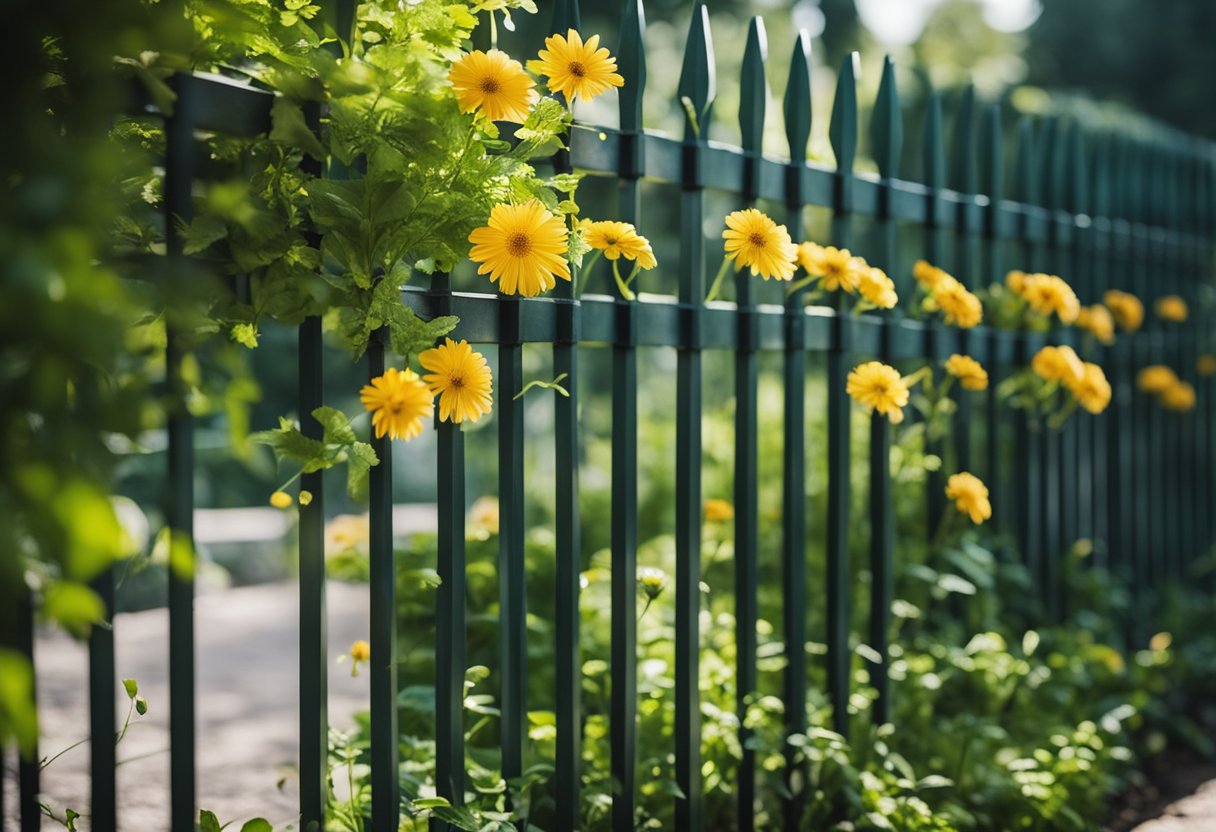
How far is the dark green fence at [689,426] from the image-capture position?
1563 mm

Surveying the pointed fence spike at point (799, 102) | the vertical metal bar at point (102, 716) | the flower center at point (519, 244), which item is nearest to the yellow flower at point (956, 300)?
the pointed fence spike at point (799, 102)

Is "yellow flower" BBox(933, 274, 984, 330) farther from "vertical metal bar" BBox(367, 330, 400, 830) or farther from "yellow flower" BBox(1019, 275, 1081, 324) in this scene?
"vertical metal bar" BBox(367, 330, 400, 830)

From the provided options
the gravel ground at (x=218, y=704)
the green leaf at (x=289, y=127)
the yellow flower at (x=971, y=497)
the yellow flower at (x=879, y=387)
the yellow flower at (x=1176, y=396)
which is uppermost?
the green leaf at (x=289, y=127)

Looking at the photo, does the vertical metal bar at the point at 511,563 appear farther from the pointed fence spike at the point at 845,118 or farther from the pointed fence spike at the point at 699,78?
the pointed fence spike at the point at 845,118

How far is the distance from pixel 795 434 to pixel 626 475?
511mm

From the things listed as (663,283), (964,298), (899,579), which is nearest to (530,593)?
(899,579)

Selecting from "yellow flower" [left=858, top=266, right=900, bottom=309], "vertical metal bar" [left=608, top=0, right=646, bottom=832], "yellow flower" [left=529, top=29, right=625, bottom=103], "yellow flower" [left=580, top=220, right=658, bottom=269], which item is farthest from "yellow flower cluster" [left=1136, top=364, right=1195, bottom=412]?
"yellow flower" [left=529, top=29, right=625, bottom=103]

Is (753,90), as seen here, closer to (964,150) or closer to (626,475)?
(626,475)

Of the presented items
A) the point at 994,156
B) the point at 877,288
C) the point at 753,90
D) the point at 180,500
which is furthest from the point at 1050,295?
the point at 180,500

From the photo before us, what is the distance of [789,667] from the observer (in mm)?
2336

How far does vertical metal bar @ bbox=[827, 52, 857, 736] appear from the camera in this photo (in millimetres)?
2463

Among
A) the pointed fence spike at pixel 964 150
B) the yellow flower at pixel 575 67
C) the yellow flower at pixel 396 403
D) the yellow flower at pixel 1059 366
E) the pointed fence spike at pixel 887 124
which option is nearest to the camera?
the yellow flower at pixel 396 403

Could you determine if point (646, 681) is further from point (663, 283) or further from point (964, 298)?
point (663, 283)

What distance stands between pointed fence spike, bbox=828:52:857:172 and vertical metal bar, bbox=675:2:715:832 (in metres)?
0.46
